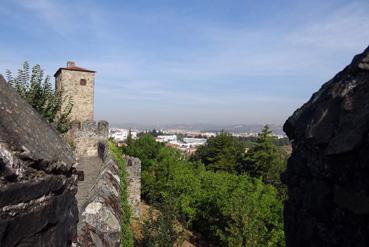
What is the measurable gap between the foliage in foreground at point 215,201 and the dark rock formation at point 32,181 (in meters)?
14.0

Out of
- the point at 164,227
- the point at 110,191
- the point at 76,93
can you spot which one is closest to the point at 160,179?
the point at 76,93

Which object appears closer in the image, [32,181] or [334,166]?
[32,181]

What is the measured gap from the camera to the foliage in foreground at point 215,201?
59.2ft

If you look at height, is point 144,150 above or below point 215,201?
above

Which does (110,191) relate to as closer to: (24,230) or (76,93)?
(24,230)

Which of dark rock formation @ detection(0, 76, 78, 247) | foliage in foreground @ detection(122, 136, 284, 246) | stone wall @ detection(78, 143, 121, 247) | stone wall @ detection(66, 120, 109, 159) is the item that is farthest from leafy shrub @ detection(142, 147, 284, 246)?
dark rock formation @ detection(0, 76, 78, 247)

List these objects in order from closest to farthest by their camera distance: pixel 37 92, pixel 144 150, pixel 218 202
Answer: pixel 37 92 < pixel 218 202 < pixel 144 150

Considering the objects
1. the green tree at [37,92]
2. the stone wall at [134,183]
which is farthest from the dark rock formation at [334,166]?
the stone wall at [134,183]

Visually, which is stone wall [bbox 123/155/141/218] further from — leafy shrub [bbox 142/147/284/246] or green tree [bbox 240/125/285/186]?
green tree [bbox 240/125/285/186]

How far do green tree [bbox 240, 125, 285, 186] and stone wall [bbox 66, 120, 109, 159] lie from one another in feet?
78.4

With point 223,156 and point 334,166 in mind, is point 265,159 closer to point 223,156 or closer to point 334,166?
point 223,156

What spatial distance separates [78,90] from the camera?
89.7 ft

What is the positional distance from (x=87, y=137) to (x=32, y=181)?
58.0 ft

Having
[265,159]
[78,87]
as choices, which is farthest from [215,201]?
[265,159]
